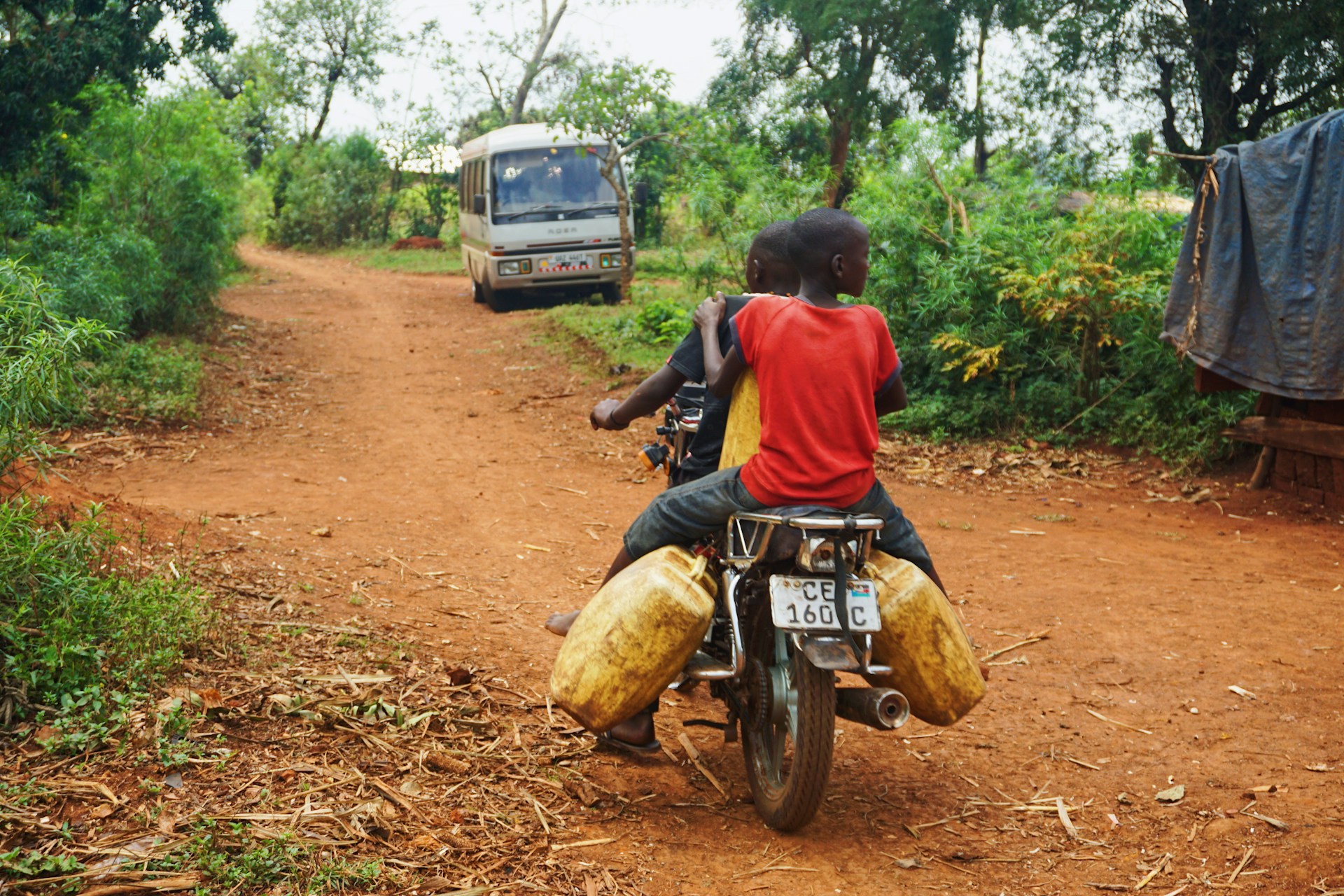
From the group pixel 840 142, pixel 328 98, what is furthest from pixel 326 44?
pixel 840 142

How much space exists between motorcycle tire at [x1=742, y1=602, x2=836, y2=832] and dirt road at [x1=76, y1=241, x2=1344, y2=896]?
0.41ft

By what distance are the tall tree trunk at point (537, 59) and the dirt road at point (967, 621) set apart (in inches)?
949

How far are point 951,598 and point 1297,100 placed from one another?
11433mm

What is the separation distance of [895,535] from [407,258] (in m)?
26.4

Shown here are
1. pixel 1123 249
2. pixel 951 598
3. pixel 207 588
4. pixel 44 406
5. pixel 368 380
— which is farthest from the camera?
pixel 368 380

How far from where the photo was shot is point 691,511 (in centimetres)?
350

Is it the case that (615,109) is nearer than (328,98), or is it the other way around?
(615,109)

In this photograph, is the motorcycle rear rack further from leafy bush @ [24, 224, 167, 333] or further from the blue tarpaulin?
leafy bush @ [24, 224, 167, 333]

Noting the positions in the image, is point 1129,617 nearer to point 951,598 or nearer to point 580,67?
point 951,598

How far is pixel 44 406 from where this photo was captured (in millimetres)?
4184

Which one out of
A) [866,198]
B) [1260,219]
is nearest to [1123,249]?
[1260,219]

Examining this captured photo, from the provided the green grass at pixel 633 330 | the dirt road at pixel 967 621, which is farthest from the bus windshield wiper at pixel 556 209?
the dirt road at pixel 967 621

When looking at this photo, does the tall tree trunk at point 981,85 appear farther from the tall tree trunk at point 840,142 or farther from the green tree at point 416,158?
the green tree at point 416,158

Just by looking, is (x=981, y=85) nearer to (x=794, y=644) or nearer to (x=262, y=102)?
(x=794, y=644)
